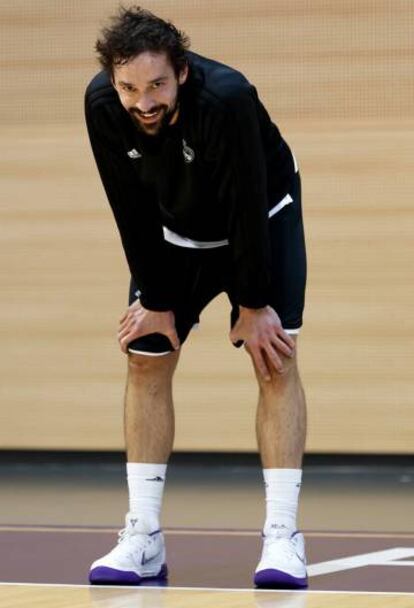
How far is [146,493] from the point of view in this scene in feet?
10.9

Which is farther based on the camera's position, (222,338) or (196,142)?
(222,338)

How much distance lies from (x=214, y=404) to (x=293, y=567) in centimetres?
275

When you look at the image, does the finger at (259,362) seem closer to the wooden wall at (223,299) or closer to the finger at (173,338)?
the finger at (173,338)

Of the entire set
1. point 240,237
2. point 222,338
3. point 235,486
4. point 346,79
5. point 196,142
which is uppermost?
point 196,142

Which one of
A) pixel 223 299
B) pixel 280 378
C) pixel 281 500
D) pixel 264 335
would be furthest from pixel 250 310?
pixel 223 299

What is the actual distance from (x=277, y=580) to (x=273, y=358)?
47 cm

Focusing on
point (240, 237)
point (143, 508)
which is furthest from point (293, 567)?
point (240, 237)

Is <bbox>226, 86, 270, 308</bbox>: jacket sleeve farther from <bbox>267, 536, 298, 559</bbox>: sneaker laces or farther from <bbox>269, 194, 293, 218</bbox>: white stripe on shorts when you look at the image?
<bbox>267, 536, 298, 559</bbox>: sneaker laces

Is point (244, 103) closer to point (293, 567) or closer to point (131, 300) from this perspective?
point (131, 300)

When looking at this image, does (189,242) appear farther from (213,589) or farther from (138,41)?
(213,589)

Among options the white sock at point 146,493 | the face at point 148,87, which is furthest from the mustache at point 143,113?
the white sock at point 146,493

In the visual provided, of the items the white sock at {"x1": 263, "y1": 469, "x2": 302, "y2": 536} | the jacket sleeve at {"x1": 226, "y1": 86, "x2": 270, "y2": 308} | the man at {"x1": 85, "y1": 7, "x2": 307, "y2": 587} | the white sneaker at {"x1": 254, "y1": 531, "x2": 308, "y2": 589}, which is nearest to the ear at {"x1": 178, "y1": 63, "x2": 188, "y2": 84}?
the man at {"x1": 85, "y1": 7, "x2": 307, "y2": 587}

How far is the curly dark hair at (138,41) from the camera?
3.02 meters

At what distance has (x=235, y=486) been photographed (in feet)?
18.3
